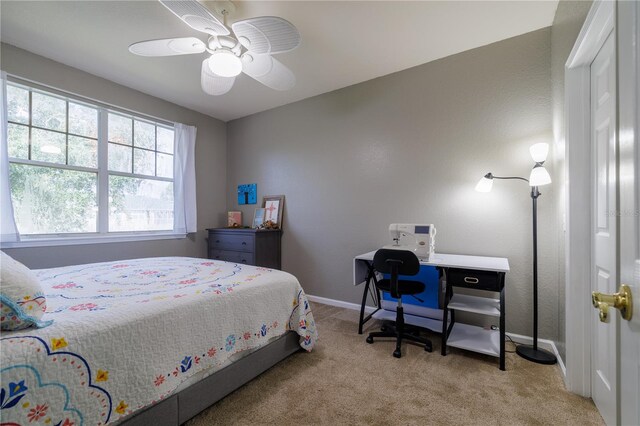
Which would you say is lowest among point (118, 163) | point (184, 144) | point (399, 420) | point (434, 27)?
point (399, 420)

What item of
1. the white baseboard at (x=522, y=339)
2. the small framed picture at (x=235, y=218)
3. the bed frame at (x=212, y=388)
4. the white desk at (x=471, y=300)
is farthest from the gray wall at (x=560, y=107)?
the small framed picture at (x=235, y=218)

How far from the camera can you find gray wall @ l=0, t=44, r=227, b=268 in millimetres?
2561

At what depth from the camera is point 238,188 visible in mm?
4289

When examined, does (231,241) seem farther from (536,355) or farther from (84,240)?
(536,355)

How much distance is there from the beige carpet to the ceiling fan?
6.89 feet

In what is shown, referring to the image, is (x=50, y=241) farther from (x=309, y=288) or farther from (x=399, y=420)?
(x=399, y=420)

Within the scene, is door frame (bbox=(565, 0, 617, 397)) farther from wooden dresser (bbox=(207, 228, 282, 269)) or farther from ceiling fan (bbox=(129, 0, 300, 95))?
wooden dresser (bbox=(207, 228, 282, 269))

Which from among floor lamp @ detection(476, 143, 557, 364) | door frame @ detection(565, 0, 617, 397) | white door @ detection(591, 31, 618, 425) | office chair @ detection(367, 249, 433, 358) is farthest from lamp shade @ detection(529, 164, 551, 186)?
office chair @ detection(367, 249, 433, 358)

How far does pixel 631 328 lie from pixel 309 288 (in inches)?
125

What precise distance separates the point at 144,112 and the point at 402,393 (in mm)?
3987

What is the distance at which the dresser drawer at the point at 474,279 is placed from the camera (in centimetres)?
196

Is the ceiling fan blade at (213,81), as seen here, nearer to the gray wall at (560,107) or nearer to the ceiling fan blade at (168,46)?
the ceiling fan blade at (168,46)

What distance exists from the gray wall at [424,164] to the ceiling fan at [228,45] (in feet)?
4.16

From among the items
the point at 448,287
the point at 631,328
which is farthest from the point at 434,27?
the point at 631,328
